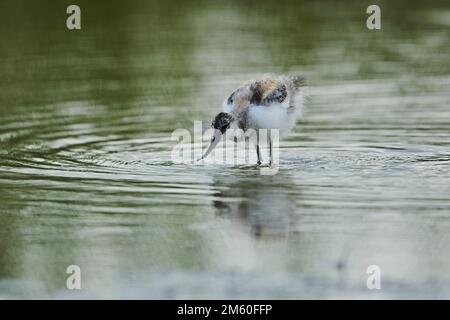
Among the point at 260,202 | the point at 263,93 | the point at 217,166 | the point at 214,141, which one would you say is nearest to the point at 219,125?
the point at 214,141

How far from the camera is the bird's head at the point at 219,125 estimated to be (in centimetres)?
1315

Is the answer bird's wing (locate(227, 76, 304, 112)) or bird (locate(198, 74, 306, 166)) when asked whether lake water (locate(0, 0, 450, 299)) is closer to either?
bird (locate(198, 74, 306, 166))

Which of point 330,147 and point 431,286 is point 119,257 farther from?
point 330,147

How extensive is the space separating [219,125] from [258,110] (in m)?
0.56

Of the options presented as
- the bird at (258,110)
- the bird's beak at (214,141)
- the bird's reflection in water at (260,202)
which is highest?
the bird at (258,110)

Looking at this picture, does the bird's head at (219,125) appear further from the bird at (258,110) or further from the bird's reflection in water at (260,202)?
the bird's reflection in water at (260,202)

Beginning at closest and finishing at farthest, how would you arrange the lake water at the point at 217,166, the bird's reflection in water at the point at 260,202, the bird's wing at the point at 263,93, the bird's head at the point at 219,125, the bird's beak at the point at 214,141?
the lake water at the point at 217,166, the bird's reflection in water at the point at 260,202, the bird's head at the point at 219,125, the bird's beak at the point at 214,141, the bird's wing at the point at 263,93

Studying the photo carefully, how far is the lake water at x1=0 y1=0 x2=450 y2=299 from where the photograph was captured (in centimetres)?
895

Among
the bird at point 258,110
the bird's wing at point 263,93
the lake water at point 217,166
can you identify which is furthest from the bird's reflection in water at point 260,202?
the bird's wing at point 263,93

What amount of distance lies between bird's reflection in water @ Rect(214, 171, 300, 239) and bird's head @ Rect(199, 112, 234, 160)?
0.71 m

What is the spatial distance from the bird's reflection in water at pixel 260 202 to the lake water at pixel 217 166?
0.10 ft

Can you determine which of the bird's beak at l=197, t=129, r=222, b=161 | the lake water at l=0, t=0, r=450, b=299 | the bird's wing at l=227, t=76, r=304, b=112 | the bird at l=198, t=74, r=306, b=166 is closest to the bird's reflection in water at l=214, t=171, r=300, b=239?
the lake water at l=0, t=0, r=450, b=299

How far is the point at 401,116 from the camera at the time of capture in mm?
15633

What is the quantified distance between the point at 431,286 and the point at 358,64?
11198mm
